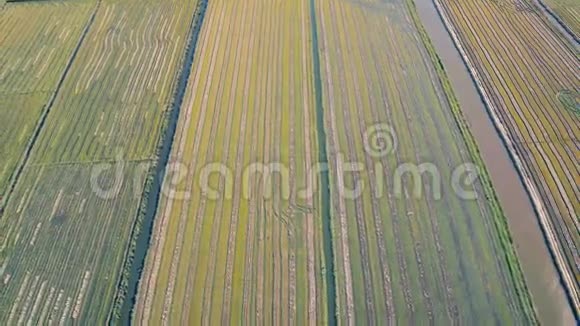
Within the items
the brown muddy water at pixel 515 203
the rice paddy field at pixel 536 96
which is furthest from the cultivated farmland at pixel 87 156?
the rice paddy field at pixel 536 96

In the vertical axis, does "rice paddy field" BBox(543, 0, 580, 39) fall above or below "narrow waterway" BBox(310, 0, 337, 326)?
above

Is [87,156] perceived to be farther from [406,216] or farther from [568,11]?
[568,11]

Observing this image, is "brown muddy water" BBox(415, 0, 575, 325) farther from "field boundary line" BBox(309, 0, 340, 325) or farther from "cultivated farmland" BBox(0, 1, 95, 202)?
"cultivated farmland" BBox(0, 1, 95, 202)

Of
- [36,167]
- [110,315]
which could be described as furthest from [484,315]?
[36,167]

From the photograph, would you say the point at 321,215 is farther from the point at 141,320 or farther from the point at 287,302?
the point at 141,320

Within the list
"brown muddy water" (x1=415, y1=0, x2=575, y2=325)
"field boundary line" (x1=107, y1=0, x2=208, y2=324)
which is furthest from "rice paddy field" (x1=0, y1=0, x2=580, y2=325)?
"brown muddy water" (x1=415, y1=0, x2=575, y2=325)

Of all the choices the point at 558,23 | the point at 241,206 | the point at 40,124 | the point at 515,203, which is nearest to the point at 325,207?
the point at 241,206

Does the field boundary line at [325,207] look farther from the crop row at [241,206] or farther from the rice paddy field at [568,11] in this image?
the rice paddy field at [568,11]
